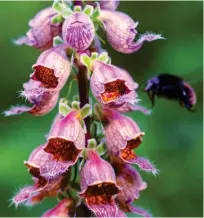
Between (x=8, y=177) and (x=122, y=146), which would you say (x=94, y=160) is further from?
(x=8, y=177)

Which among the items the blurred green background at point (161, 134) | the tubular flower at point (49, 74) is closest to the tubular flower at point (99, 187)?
the tubular flower at point (49, 74)

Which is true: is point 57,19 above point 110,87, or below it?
above

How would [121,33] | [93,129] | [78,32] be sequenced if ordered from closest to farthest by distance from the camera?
[78,32], [121,33], [93,129]

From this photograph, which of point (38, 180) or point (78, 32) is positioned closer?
point (78, 32)

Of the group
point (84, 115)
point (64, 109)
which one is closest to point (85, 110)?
point (84, 115)

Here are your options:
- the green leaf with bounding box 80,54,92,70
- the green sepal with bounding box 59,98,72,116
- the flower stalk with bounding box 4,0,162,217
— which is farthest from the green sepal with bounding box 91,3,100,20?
the green sepal with bounding box 59,98,72,116

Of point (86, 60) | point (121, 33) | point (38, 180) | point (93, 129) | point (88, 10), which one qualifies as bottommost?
point (38, 180)

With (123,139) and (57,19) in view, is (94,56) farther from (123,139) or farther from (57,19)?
(123,139)
